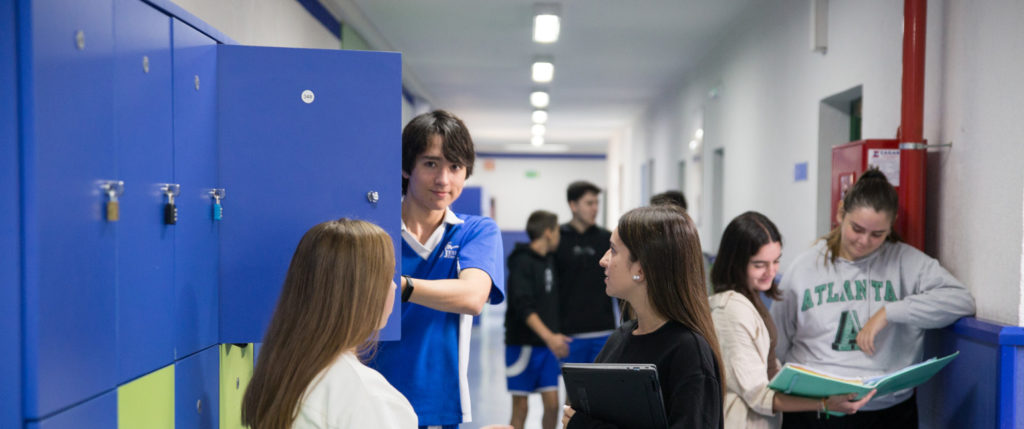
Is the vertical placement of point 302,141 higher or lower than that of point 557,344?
higher

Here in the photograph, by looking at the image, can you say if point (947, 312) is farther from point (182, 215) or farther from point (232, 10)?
point (232, 10)

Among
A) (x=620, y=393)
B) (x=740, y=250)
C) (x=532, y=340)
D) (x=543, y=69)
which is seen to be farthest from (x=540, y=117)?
(x=620, y=393)

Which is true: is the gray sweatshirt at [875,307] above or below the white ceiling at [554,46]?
below

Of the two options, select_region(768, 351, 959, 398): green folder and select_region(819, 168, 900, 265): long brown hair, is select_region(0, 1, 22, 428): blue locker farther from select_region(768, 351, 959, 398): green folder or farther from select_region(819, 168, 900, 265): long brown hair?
select_region(819, 168, 900, 265): long brown hair

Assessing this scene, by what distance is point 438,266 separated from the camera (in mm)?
2143

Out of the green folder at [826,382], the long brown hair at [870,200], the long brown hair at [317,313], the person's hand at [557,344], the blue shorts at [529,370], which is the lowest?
the blue shorts at [529,370]

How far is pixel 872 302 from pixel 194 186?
2307 millimetres

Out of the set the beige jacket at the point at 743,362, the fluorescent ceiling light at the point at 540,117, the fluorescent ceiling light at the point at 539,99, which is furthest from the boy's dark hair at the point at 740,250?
the fluorescent ceiling light at the point at 540,117

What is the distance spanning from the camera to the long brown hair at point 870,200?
289 cm

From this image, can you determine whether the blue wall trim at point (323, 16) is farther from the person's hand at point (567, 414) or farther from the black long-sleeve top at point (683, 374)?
the black long-sleeve top at point (683, 374)

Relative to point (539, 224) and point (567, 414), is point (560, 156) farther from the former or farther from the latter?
point (567, 414)

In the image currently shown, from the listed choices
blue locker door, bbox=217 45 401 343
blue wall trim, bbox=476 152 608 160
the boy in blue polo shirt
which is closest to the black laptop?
the boy in blue polo shirt

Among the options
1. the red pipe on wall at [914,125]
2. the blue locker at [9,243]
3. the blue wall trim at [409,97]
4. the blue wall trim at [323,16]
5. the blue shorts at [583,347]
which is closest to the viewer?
the blue locker at [9,243]

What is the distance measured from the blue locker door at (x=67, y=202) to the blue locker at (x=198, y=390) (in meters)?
0.33
